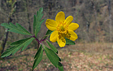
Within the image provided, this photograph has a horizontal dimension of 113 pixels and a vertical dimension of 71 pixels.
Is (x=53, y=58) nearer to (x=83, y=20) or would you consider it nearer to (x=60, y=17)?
(x=60, y=17)

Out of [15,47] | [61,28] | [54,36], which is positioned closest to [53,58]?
[54,36]

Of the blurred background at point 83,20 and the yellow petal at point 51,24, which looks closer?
the yellow petal at point 51,24

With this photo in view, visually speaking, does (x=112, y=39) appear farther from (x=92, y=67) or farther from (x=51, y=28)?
(x=51, y=28)

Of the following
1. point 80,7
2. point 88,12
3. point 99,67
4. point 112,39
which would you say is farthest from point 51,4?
point 112,39

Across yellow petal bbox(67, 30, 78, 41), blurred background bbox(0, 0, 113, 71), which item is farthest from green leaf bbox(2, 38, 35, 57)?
blurred background bbox(0, 0, 113, 71)

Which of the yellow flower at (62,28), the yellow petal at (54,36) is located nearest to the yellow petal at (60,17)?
the yellow flower at (62,28)

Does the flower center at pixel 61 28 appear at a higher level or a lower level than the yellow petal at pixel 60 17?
lower

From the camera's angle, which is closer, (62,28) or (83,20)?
(62,28)

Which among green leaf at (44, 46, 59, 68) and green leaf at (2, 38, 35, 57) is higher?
green leaf at (2, 38, 35, 57)

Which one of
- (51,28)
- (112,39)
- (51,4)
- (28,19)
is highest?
(51,4)

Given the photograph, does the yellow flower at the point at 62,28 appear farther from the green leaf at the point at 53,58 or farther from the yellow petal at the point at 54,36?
the green leaf at the point at 53,58

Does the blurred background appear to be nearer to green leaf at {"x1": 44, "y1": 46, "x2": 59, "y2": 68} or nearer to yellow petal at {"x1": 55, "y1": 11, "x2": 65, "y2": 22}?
green leaf at {"x1": 44, "y1": 46, "x2": 59, "y2": 68}
